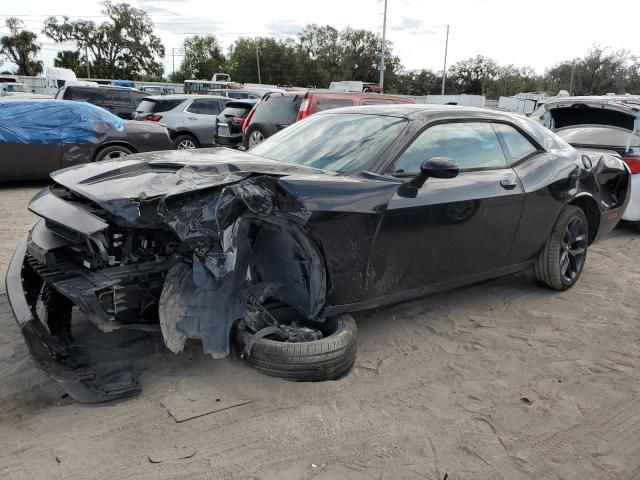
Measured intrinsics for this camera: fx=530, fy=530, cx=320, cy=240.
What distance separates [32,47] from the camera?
6550 cm

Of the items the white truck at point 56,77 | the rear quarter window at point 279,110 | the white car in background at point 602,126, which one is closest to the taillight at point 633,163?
the white car in background at point 602,126

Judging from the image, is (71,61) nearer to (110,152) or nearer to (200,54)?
(200,54)

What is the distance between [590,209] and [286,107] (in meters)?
5.80

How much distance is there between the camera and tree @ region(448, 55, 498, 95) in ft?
246

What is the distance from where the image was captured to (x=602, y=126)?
752 cm

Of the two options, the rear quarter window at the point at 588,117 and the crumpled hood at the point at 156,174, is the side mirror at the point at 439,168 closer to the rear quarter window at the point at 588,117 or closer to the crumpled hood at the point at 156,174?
the crumpled hood at the point at 156,174

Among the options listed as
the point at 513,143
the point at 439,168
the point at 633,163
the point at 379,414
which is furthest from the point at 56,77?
the point at 379,414

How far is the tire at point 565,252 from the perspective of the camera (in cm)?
471

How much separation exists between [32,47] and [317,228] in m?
75.6

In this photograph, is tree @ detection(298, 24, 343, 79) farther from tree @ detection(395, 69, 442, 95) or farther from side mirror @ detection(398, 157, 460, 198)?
side mirror @ detection(398, 157, 460, 198)

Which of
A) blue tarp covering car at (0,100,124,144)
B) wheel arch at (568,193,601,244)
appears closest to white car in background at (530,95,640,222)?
wheel arch at (568,193,601,244)

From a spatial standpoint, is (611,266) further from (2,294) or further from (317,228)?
(2,294)

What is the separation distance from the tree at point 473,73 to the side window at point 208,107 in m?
67.2

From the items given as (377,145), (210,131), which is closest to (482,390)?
(377,145)
